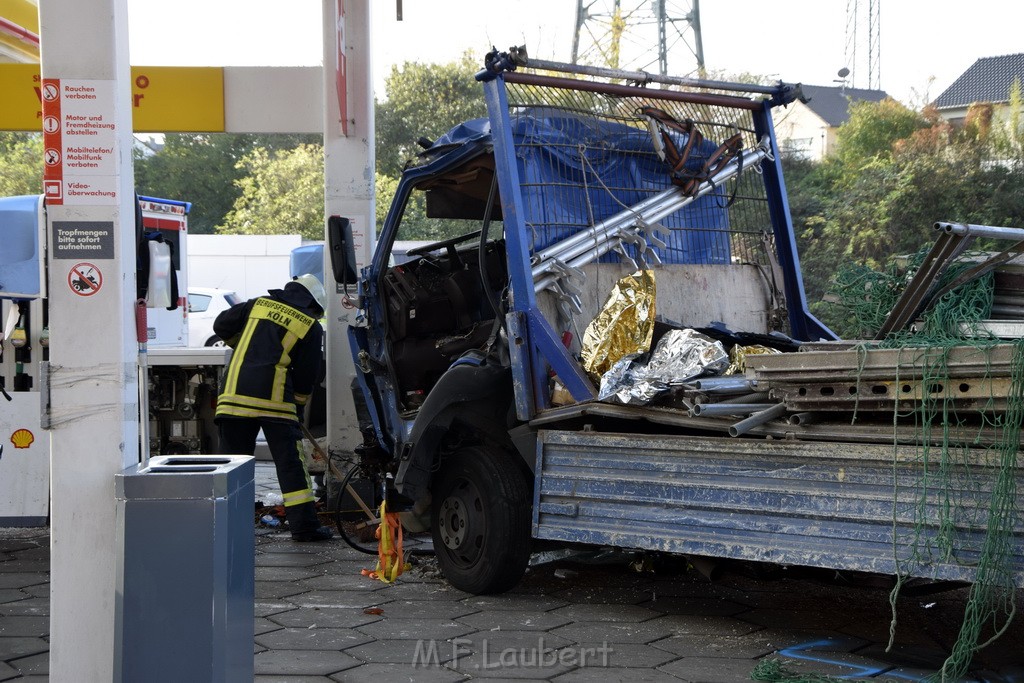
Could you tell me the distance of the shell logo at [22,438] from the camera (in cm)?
691

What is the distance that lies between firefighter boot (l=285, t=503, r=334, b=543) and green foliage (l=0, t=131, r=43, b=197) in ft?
103

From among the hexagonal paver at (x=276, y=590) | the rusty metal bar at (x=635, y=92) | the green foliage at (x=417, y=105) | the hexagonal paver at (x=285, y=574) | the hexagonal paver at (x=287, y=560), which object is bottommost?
the hexagonal paver at (x=276, y=590)

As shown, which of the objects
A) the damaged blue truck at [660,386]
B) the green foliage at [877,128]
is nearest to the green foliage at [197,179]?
the green foliage at [877,128]

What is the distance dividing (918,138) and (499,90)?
54.6 ft

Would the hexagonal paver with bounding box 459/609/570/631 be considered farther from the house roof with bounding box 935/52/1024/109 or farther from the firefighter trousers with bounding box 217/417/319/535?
the house roof with bounding box 935/52/1024/109

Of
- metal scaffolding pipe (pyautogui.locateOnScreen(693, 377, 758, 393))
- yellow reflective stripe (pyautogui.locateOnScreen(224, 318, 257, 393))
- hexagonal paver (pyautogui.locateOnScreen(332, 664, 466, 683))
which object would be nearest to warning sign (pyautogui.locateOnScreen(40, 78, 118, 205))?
hexagonal paver (pyautogui.locateOnScreen(332, 664, 466, 683))

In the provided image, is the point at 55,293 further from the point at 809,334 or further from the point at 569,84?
the point at 809,334

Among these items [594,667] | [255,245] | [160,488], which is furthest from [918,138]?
[160,488]

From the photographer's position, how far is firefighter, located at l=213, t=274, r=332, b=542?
7270mm

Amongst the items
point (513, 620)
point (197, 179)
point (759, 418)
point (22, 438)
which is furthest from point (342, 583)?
point (197, 179)

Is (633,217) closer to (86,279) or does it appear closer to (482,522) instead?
(482,522)

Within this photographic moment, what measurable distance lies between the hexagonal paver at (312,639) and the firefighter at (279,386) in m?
2.23

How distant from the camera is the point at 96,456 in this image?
3.78 m

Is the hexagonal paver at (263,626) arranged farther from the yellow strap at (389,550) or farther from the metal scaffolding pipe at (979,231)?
the metal scaffolding pipe at (979,231)
